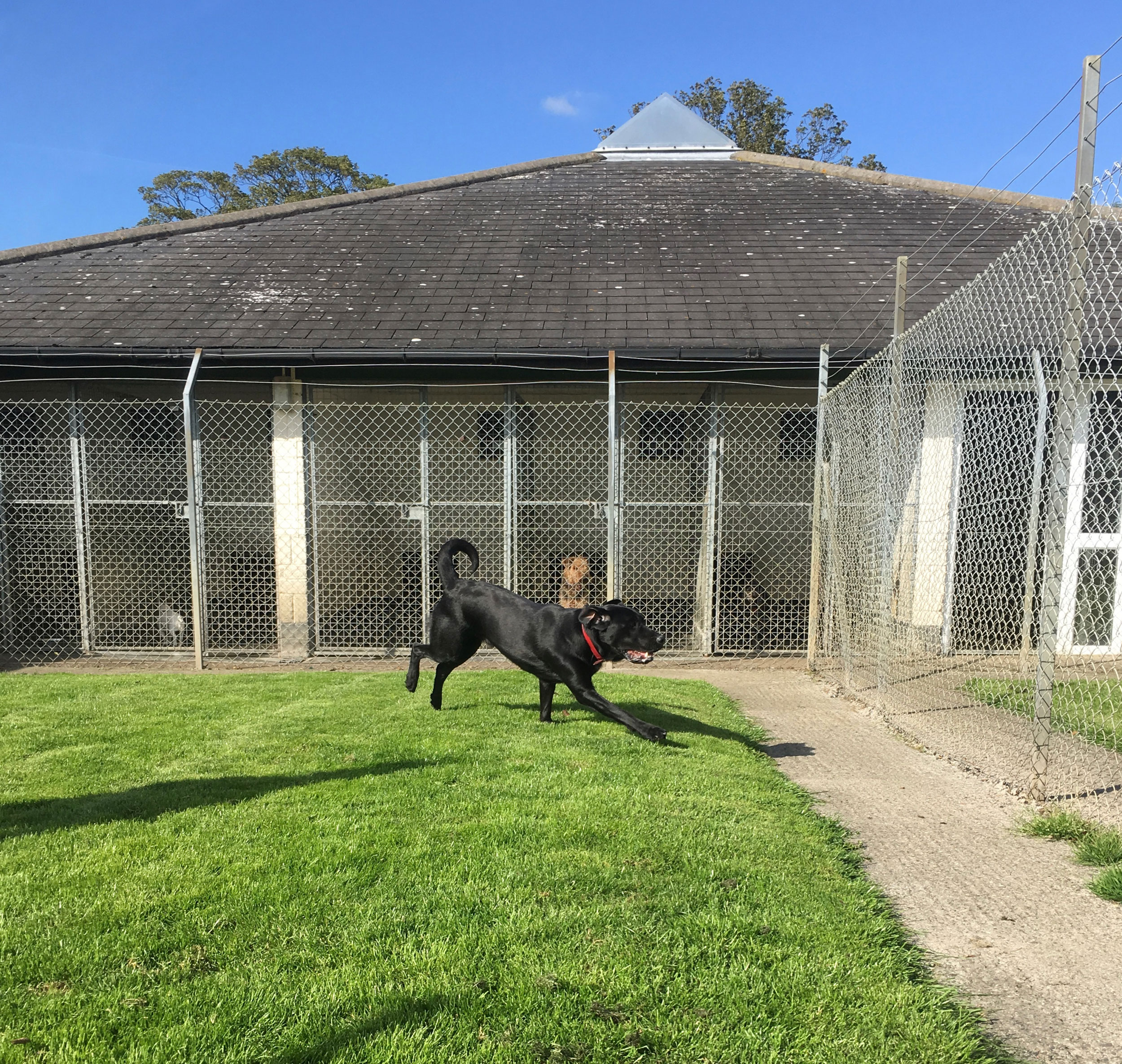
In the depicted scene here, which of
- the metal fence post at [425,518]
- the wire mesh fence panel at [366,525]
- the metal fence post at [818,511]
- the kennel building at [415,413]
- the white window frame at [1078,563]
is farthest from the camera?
the wire mesh fence panel at [366,525]

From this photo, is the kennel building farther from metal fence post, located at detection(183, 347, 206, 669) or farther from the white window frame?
the white window frame

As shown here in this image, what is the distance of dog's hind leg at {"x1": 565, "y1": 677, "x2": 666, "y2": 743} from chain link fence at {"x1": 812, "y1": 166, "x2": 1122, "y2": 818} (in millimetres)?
1818

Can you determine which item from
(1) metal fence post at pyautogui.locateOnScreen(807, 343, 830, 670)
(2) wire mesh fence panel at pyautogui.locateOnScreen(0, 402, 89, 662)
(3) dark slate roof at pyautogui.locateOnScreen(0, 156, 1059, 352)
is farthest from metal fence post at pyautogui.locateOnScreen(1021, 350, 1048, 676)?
(2) wire mesh fence panel at pyautogui.locateOnScreen(0, 402, 89, 662)

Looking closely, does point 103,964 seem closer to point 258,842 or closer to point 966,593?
point 258,842

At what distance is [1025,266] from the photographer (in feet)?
31.2

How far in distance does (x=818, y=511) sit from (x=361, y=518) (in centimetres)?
575

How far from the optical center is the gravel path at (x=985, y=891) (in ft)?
7.47

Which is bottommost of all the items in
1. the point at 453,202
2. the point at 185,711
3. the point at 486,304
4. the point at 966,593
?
the point at 185,711

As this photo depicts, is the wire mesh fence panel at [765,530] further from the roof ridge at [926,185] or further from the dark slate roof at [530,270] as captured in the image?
the roof ridge at [926,185]

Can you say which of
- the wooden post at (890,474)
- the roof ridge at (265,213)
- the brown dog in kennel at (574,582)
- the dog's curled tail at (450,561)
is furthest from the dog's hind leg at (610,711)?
the roof ridge at (265,213)

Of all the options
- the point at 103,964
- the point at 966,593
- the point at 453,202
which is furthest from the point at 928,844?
the point at 453,202

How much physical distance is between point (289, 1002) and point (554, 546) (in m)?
8.39

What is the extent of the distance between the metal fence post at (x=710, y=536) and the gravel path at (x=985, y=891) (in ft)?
10.0

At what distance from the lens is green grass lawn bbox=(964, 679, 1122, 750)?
16.3 feet
